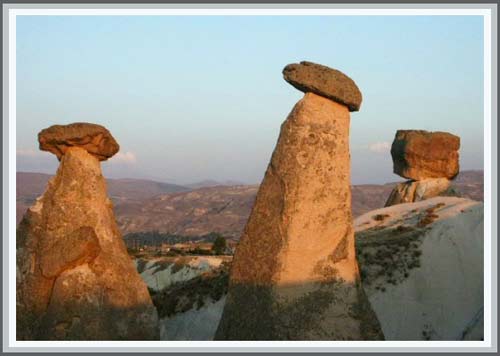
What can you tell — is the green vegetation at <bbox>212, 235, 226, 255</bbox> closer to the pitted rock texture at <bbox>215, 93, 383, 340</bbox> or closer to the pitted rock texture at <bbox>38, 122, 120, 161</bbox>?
the pitted rock texture at <bbox>38, 122, 120, 161</bbox>

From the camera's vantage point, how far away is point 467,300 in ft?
61.8

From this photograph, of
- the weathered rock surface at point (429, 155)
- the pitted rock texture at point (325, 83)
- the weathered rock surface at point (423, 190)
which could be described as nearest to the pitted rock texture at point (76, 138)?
the pitted rock texture at point (325, 83)

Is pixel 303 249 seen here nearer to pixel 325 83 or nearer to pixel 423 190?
pixel 325 83

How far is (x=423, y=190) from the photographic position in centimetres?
2794

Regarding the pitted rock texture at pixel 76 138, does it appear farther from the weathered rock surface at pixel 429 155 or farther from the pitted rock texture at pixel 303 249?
the weathered rock surface at pixel 429 155

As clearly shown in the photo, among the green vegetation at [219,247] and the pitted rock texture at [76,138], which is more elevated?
the pitted rock texture at [76,138]

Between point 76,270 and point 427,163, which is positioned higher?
point 427,163

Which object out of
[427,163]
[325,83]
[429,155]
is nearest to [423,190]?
[427,163]

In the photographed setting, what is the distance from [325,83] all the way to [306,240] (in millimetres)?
2263

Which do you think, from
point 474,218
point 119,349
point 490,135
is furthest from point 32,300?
point 474,218

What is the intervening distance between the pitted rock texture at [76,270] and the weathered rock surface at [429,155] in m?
17.8

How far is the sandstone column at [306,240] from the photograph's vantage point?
11023mm

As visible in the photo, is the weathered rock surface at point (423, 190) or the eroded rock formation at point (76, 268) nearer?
the eroded rock formation at point (76, 268)

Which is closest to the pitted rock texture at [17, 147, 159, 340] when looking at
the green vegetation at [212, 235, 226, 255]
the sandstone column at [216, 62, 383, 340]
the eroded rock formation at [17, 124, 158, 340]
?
the eroded rock formation at [17, 124, 158, 340]
